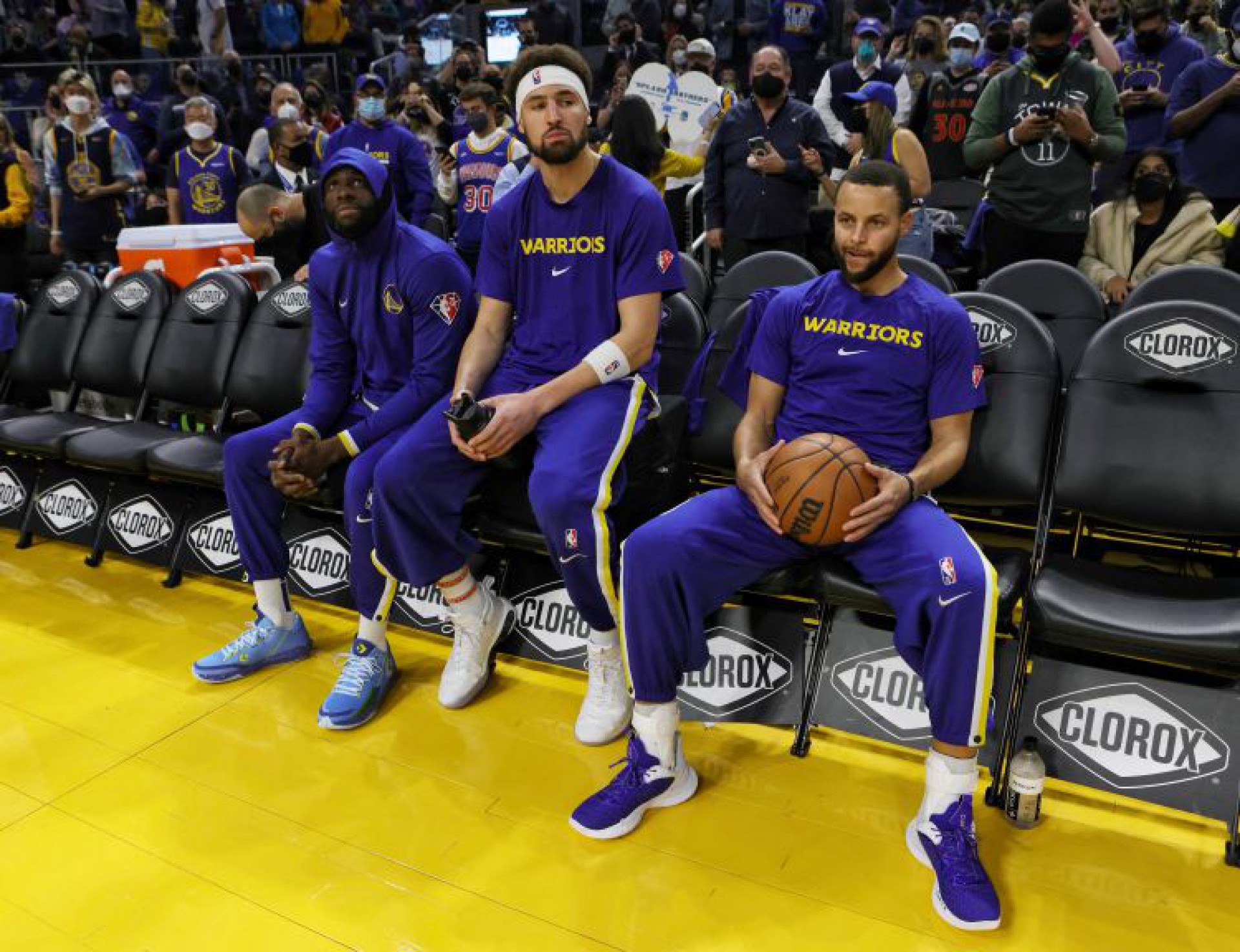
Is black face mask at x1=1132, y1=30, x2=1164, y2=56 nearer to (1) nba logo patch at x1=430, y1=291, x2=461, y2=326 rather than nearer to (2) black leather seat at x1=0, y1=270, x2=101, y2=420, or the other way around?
(1) nba logo patch at x1=430, y1=291, x2=461, y2=326

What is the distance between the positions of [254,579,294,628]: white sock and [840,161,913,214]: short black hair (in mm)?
2141

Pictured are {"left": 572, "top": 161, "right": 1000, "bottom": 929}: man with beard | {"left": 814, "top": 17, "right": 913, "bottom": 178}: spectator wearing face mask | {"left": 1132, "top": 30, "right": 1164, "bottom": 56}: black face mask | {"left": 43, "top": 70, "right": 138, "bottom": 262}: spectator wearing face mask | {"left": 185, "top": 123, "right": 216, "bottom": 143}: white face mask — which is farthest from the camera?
{"left": 43, "top": 70, "right": 138, "bottom": 262}: spectator wearing face mask

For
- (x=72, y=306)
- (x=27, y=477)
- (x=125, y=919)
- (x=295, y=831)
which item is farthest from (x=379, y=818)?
(x=72, y=306)

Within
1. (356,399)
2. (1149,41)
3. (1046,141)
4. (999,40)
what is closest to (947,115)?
(999,40)

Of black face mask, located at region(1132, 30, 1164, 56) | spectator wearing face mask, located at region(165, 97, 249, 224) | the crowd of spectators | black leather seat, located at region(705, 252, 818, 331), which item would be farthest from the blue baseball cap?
spectator wearing face mask, located at region(165, 97, 249, 224)

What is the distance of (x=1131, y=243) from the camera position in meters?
4.40

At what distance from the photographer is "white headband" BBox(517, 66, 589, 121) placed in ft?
8.98

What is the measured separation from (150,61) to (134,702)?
10006 millimetres

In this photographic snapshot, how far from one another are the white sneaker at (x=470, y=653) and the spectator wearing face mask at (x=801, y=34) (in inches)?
300

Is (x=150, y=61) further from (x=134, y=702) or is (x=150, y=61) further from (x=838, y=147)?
(x=134, y=702)

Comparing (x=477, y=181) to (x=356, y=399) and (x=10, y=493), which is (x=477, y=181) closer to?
(x=356, y=399)

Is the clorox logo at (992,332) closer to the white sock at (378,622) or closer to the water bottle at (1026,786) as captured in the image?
the water bottle at (1026,786)

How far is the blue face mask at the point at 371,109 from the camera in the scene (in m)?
5.55

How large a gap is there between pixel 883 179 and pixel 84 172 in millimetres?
6708
